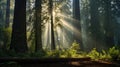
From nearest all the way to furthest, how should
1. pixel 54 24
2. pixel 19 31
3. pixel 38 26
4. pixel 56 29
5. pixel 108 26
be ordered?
pixel 19 31
pixel 38 26
pixel 54 24
pixel 56 29
pixel 108 26

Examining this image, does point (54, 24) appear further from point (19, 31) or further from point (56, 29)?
point (19, 31)

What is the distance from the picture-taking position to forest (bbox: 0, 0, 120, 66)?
522 inches

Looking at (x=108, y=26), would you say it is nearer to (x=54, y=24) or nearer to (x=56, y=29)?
(x=56, y=29)

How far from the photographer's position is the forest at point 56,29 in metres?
13.3

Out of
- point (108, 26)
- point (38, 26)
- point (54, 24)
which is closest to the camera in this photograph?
point (38, 26)

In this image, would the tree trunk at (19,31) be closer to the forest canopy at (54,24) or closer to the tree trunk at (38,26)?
the forest canopy at (54,24)

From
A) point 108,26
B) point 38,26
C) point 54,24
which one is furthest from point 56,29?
point 108,26

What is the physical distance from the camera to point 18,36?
14.4m

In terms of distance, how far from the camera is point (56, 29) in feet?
115

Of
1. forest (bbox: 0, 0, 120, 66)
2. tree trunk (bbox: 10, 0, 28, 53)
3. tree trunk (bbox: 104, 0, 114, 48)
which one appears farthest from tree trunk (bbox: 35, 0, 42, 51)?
tree trunk (bbox: 104, 0, 114, 48)

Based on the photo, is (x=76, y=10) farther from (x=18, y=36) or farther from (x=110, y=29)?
(x=110, y=29)

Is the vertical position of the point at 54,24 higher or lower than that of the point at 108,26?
higher

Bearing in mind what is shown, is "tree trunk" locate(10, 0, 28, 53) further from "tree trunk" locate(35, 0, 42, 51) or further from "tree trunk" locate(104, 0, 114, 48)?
"tree trunk" locate(104, 0, 114, 48)

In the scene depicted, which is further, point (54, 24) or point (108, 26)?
point (108, 26)
